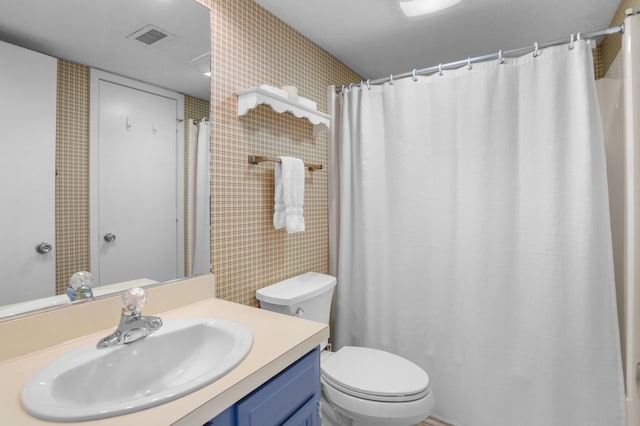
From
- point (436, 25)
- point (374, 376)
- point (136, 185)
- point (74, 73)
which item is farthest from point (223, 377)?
point (436, 25)

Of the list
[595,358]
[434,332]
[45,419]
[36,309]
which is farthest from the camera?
[434,332]

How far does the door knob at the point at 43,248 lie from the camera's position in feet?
3.16

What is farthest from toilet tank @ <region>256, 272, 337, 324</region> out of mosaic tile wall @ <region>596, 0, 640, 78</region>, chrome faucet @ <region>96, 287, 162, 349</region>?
mosaic tile wall @ <region>596, 0, 640, 78</region>

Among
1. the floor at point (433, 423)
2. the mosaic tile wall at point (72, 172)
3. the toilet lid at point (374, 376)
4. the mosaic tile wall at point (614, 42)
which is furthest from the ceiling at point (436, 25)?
the floor at point (433, 423)

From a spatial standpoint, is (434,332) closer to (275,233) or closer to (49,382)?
→ (275,233)

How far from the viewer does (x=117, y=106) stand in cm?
112

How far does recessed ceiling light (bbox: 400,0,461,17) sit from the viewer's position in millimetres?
1641

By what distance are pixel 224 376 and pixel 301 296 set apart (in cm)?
82

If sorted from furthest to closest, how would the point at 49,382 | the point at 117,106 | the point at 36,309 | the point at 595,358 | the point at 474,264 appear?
the point at 474,264
the point at 595,358
the point at 117,106
the point at 36,309
the point at 49,382

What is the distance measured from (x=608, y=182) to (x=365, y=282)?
4.43 feet

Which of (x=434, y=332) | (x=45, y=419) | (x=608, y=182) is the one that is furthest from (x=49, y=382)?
→ (x=608, y=182)

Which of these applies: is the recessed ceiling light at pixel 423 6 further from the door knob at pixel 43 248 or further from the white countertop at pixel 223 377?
the door knob at pixel 43 248

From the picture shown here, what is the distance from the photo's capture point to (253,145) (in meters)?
1.65

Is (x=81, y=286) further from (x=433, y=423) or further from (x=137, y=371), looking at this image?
(x=433, y=423)
